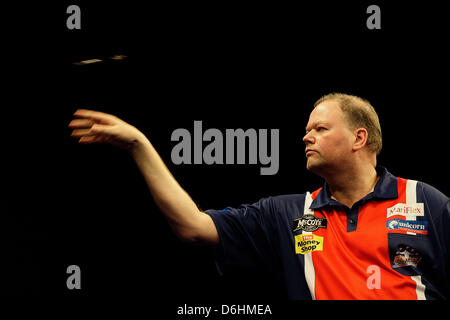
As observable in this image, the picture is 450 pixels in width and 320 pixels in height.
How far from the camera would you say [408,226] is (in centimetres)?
170

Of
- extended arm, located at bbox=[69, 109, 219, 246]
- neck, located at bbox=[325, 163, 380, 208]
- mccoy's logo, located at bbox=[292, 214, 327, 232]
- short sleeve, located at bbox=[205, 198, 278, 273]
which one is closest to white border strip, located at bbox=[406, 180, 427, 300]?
neck, located at bbox=[325, 163, 380, 208]

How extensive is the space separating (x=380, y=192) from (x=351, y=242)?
0.89 feet

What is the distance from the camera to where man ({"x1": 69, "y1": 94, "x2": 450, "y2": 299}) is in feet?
5.22

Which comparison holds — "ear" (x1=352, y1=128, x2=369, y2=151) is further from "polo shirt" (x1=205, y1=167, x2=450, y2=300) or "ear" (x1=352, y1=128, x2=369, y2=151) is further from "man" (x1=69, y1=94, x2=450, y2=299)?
"polo shirt" (x1=205, y1=167, x2=450, y2=300)

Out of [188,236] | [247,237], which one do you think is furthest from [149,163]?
[247,237]

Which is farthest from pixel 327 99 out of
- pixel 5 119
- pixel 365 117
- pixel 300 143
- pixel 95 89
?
pixel 5 119

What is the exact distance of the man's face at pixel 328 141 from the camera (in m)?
1.84

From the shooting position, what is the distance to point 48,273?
7.16ft

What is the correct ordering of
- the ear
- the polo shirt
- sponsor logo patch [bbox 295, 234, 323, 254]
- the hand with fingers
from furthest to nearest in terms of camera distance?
the ear → sponsor logo patch [bbox 295, 234, 323, 254] → the polo shirt → the hand with fingers

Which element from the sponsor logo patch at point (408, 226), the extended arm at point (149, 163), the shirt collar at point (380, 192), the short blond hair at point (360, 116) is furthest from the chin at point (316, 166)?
the extended arm at point (149, 163)

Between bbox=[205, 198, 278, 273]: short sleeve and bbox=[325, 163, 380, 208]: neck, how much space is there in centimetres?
32

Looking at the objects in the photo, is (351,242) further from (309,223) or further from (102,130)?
(102,130)

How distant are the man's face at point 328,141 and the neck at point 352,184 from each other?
5cm

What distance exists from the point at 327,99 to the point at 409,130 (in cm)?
76
